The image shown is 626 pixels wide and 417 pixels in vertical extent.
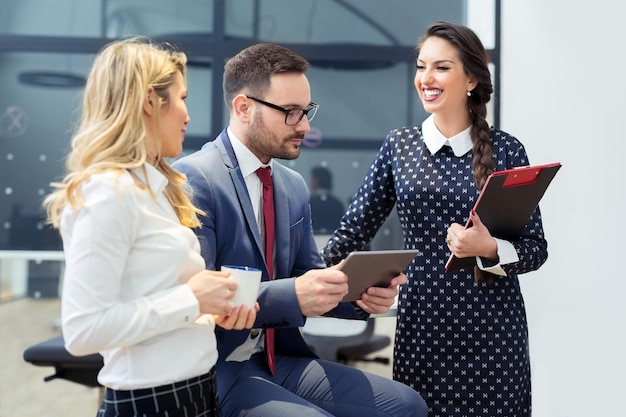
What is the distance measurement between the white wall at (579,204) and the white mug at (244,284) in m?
2.60

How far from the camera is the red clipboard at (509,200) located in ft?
5.95

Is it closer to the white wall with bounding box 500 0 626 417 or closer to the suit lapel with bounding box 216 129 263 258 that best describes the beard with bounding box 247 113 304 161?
the suit lapel with bounding box 216 129 263 258

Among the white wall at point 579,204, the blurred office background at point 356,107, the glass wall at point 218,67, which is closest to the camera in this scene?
the white wall at point 579,204

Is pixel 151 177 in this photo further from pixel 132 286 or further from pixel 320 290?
pixel 320 290

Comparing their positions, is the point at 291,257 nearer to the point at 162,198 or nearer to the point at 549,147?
the point at 162,198

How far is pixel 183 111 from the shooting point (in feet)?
4.80

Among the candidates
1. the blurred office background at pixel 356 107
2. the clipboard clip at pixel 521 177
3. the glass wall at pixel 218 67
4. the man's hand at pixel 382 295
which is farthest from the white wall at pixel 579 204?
the man's hand at pixel 382 295

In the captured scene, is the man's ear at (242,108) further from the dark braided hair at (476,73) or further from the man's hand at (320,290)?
the dark braided hair at (476,73)

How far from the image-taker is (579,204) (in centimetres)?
378

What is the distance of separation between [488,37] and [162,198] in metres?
3.44

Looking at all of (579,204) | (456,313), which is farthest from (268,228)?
(579,204)

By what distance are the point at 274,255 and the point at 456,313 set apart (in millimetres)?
562

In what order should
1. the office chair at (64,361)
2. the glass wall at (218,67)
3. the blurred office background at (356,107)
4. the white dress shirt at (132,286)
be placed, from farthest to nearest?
the glass wall at (218,67)
the blurred office background at (356,107)
the office chair at (64,361)
the white dress shirt at (132,286)

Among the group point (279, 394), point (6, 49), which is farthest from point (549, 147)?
point (6, 49)
